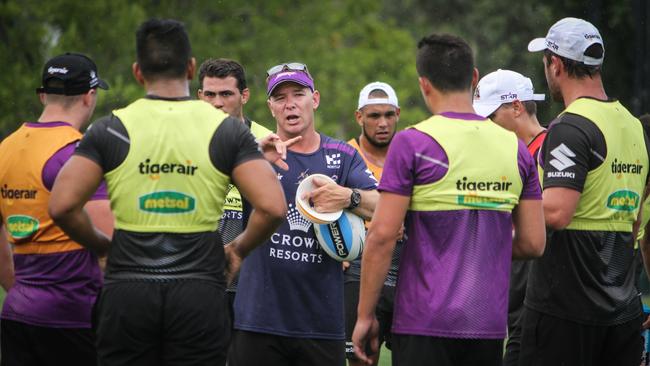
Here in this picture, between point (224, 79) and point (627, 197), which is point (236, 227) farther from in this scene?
point (627, 197)

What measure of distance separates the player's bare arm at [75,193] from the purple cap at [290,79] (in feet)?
7.07

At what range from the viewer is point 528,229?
5.74 m

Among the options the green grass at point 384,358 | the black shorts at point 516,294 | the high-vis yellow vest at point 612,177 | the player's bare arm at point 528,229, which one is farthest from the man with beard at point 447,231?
the green grass at point 384,358

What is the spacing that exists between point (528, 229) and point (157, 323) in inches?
78.3

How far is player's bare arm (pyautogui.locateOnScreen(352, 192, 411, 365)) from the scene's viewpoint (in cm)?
544

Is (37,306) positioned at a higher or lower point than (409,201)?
lower

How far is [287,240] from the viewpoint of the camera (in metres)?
6.79

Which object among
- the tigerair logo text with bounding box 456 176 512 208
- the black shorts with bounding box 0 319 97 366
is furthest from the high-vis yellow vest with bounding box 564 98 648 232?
the black shorts with bounding box 0 319 97 366

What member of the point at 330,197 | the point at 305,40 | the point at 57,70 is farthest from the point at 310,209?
the point at 305,40

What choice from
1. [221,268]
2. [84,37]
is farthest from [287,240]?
[84,37]

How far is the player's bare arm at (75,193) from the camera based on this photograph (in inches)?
208

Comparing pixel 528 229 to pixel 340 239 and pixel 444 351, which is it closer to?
pixel 444 351

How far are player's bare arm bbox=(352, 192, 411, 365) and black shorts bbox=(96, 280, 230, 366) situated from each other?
→ 0.75m

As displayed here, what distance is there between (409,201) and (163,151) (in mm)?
1246
